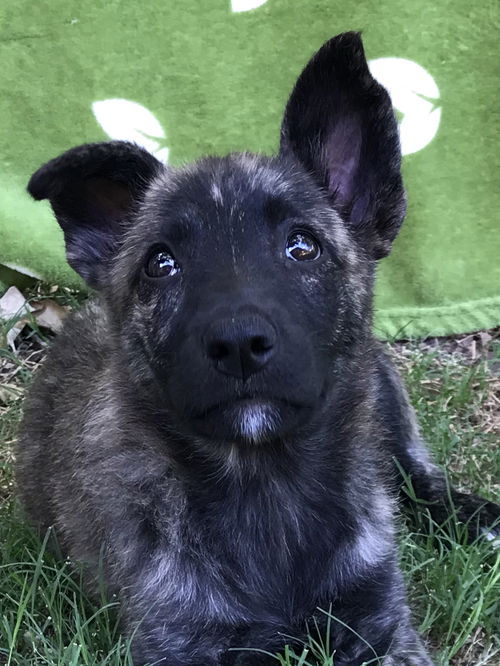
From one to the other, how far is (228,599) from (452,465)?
186 cm

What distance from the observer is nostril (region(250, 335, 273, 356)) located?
249 cm

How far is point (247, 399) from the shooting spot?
2619 millimetres

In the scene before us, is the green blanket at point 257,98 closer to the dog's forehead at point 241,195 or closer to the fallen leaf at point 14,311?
the fallen leaf at point 14,311

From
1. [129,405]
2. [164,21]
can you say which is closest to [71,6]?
[164,21]

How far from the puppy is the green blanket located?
2.32 metres

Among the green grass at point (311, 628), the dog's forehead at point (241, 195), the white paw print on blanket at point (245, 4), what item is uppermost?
the white paw print on blanket at point (245, 4)

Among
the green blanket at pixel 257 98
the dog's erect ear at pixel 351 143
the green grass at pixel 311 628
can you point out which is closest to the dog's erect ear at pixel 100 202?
the dog's erect ear at pixel 351 143

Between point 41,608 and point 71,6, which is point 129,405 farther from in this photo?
point 71,6

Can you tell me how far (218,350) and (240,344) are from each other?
71mm

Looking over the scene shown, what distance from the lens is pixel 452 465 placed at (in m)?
4.55

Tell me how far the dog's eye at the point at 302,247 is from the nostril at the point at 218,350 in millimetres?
528

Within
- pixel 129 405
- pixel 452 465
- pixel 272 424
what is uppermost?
pixel 272 424

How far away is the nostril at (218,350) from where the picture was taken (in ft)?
8.21

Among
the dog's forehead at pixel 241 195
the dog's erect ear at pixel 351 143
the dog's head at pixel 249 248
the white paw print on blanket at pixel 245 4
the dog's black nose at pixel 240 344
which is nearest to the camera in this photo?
the dog's black nose at pixel 240 344
